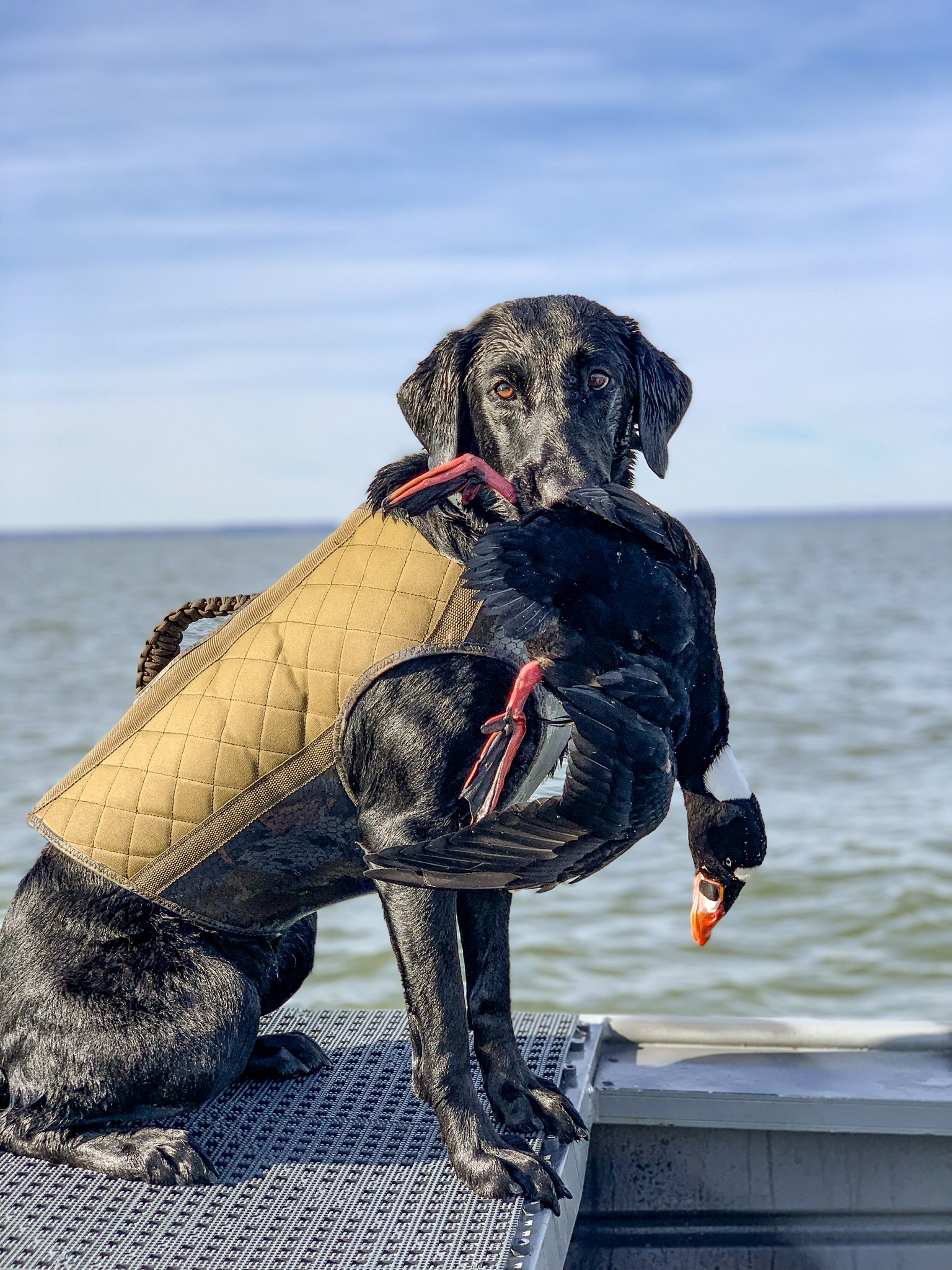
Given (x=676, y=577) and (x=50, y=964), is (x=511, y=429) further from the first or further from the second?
(x=50, y=964)

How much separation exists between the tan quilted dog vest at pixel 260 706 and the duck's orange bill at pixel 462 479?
6.6 inches

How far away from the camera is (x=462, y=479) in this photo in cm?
222

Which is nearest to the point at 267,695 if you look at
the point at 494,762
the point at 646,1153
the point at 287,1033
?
the point at 494,762

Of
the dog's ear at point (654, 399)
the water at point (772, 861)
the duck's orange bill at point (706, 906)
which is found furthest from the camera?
the water at point (772, 861)

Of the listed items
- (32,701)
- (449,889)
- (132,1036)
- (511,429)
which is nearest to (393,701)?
(449,889)

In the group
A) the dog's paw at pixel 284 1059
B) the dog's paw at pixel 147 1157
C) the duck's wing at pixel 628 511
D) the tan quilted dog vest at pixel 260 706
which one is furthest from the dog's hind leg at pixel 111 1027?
the duck's wing at pixel 628 511

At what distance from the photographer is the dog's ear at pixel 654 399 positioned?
2299mm

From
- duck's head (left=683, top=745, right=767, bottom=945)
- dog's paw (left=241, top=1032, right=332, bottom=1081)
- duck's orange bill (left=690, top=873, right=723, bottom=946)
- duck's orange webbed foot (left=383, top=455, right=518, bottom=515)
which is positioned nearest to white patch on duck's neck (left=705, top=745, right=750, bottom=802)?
duck's head (left=683, top=745, right=767, bottom=945)

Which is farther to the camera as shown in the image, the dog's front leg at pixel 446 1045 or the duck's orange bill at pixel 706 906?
the duck's orange bill at pixel 706 906

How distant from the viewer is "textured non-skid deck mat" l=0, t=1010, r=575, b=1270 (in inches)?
85.7

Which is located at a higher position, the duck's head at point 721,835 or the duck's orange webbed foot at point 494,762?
the duck's orange webbed foot at point 494,762

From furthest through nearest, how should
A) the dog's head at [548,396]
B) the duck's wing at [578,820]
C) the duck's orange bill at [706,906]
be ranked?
the duck's orange bill at [706,906], the dog's head at [548,396], the duck's wing at [578,820]

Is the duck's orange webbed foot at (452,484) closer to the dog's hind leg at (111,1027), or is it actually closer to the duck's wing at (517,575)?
the duck's wing at (517,575)

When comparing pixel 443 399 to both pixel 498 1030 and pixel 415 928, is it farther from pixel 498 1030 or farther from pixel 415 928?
pixel 498 1030
